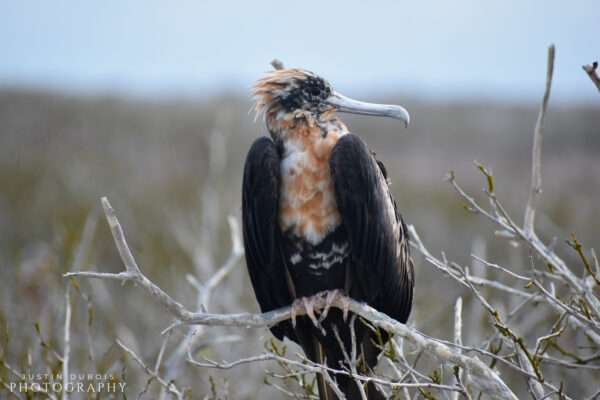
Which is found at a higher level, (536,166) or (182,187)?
(536,166)

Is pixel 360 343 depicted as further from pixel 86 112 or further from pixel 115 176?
pixel 86 112

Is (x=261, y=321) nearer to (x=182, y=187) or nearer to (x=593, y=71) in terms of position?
(x=593, y=71)

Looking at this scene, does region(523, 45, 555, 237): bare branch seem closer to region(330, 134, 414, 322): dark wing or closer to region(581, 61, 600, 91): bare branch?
region(581, 61, 600, 91): bare branch

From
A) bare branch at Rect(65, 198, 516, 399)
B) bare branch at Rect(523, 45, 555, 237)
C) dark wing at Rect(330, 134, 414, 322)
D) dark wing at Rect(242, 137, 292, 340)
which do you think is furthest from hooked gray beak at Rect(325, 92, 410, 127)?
bare branch at Rect(65, 198, 516, 399)

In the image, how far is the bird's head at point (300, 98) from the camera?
308 cm

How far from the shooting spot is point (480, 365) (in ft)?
7.10

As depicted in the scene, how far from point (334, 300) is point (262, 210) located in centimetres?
48

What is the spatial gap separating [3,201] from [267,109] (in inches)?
449

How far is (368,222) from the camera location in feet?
9.32

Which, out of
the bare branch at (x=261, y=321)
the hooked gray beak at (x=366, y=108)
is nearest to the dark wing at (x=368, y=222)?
the hooked gray beak at (x=366, y=108)

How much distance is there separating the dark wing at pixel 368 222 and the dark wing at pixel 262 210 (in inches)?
10.3

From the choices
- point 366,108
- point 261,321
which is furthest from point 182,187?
point 261,321

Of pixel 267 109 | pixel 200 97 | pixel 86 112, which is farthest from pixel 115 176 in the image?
pixel 267 109

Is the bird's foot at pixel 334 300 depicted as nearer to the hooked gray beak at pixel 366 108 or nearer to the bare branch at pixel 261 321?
the bare branch at pixel 261 321
